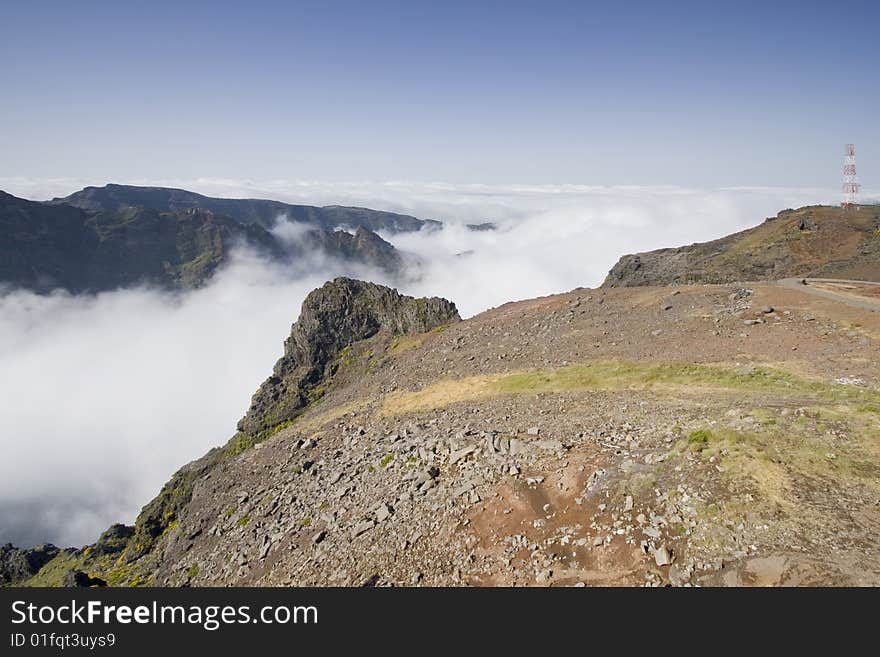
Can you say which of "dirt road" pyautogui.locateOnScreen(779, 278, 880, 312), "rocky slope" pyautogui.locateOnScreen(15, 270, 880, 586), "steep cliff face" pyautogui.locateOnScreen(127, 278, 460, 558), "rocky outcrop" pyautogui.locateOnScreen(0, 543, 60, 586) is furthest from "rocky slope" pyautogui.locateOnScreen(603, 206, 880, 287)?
"rocky outcrop" pyautogui.locateOnScreen(0, 543, 60, 586)

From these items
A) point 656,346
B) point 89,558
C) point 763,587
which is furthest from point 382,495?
point 89,558

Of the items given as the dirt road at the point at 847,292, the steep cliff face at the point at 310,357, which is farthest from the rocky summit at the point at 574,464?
the steep cliff face at the point at 310,357

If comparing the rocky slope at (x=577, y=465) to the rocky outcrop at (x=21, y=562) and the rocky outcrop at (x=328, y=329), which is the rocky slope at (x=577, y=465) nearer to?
the rocky outcrop at (x=328, y=329)

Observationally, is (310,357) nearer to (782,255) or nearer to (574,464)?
(574,464)

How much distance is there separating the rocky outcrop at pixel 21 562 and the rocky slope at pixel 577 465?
7.45m

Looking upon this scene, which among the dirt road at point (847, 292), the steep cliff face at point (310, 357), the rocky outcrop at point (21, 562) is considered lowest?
the rocky outcrop at point (21, 562)

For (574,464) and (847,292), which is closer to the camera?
(574,464)

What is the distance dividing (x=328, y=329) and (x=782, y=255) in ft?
230

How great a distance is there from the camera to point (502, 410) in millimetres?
27641

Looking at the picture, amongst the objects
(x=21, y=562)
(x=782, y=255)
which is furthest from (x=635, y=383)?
(x=21, y=562)

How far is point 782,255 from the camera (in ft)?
247

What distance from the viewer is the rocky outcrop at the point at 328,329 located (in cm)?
5284
